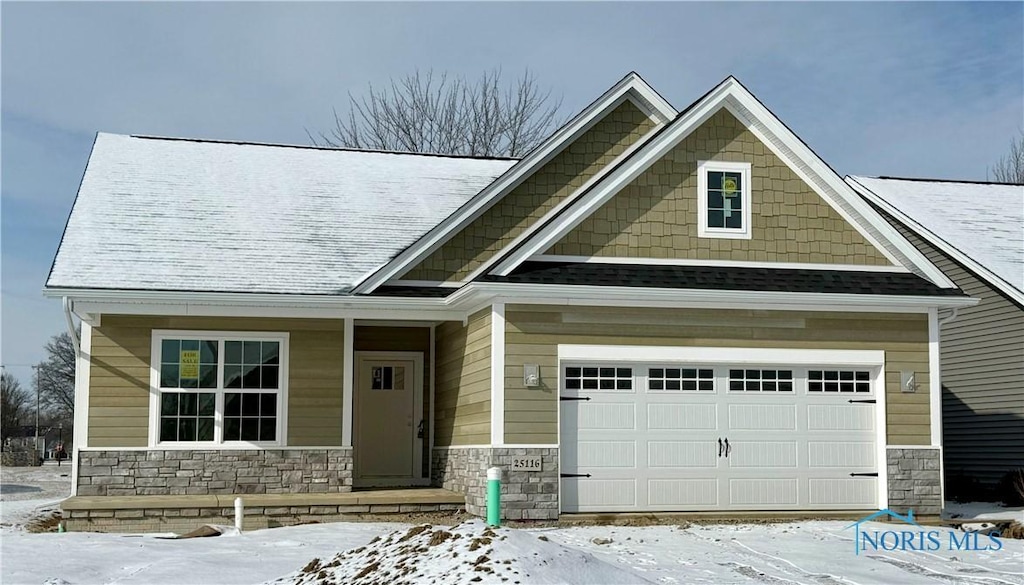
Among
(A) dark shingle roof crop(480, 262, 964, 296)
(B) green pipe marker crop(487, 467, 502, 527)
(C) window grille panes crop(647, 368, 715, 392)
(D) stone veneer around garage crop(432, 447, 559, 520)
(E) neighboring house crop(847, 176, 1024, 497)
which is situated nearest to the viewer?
(B) green pipe marker crop(487, 467, 502, 527)

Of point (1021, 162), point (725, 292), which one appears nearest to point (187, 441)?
point (725, 292)

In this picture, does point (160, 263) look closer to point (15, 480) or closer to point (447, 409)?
point (447, 409)

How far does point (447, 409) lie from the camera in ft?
54.2

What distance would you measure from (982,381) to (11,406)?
2419 inches

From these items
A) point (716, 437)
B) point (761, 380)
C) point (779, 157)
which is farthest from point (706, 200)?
point (716, 437)

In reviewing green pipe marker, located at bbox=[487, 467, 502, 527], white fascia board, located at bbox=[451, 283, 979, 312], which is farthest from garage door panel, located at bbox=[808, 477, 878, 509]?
green pipe marker, located at bbox=[487, 467, 502, 527]

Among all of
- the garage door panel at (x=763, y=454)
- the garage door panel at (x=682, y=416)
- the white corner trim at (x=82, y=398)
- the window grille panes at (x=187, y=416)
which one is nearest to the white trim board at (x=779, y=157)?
the garage door panel at (x=682, y=416)

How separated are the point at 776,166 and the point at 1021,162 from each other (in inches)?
1386

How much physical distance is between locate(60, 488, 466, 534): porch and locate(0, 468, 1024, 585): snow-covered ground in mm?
989

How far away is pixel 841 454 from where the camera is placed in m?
14.9

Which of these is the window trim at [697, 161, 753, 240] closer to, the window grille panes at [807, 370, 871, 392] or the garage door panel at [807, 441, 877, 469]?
the window grille panes at [807, 370, 871, 392]

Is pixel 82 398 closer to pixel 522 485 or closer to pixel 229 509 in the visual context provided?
pixel 229 509

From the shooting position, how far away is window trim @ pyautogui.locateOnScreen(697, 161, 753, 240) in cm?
1525

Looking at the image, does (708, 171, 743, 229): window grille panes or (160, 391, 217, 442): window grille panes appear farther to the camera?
(708, 171, 743, 229): window grille panes
